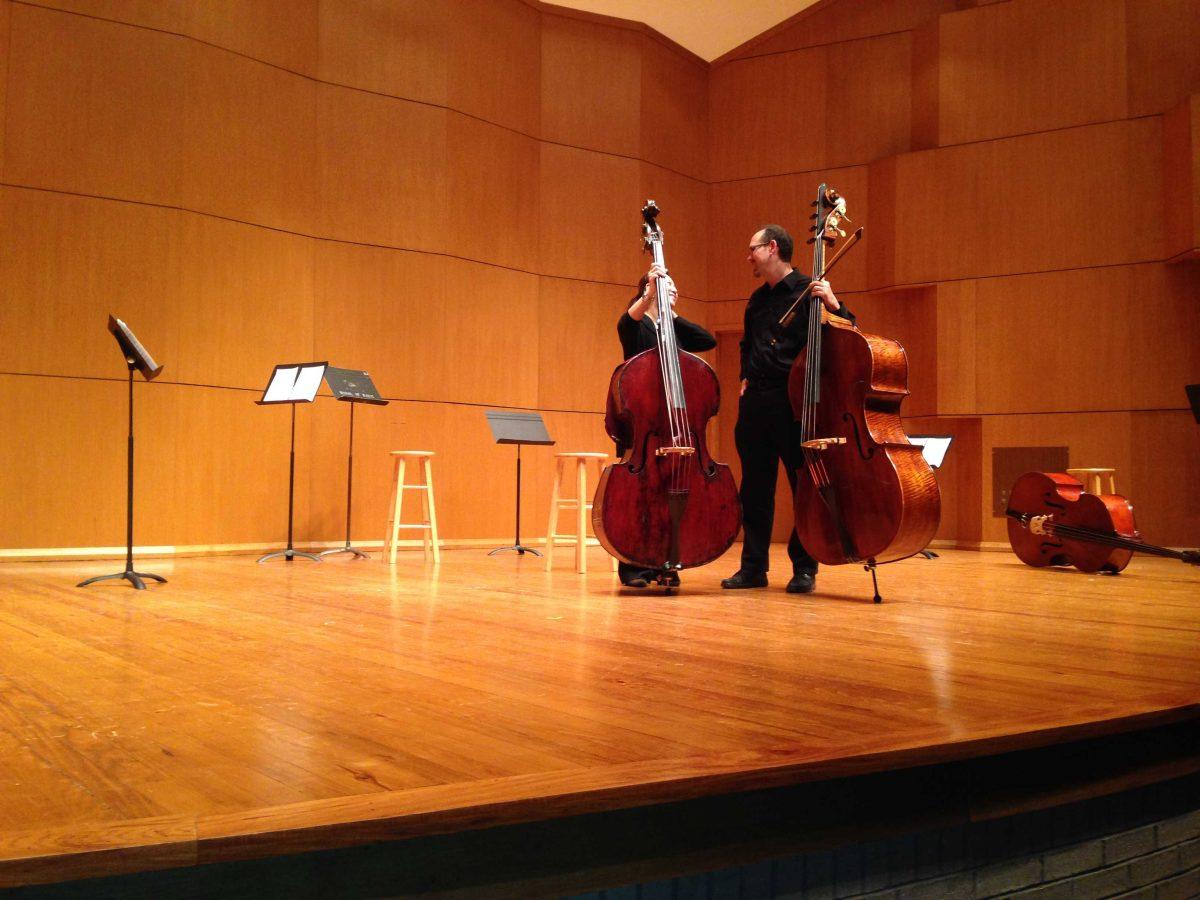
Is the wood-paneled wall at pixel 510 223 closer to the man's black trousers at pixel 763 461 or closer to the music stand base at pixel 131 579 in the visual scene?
the music stand base at pixel 131 579

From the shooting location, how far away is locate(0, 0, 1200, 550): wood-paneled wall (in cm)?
629

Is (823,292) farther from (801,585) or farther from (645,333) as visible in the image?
(801,585)

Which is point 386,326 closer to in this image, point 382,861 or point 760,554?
point 760,554

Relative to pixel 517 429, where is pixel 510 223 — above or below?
above

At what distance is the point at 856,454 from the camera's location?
379 cm

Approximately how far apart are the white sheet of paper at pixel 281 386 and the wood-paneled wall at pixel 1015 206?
14.0 ft

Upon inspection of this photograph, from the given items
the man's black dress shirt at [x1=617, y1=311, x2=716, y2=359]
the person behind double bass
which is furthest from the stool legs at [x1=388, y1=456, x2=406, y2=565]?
the man's black dress shirt at [x1=617, y1=311, x2=716, y2=359]

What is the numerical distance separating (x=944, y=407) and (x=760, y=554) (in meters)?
4.41

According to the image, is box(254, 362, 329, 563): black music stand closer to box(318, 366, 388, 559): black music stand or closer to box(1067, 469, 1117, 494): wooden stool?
box(318, 366, 388, 559): black music stand

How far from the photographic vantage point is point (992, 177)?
8.08m

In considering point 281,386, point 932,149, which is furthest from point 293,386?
point 932,149

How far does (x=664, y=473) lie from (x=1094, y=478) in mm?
4608

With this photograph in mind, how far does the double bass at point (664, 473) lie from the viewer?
3.86 metres

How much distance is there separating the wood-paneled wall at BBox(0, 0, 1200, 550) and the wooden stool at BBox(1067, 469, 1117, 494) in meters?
0.29
